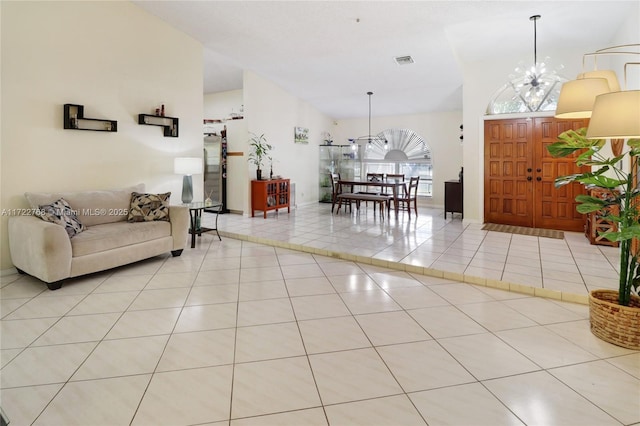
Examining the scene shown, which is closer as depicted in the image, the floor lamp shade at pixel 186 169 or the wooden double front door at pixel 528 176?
the floor lamp shade at pixel 186 169

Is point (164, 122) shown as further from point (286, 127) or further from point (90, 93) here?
point (286, 127)

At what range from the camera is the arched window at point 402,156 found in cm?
923

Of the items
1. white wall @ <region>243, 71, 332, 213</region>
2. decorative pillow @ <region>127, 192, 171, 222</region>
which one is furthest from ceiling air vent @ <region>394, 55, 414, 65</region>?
decorative pillow @ <region>127, 192, 171, 222</region>

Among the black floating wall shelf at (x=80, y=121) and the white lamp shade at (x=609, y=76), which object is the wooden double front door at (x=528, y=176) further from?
the black floating wall shelf at (x=80, y=121)

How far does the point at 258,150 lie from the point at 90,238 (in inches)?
165

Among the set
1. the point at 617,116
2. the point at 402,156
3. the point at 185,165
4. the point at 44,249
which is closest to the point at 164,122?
the point at 185,165

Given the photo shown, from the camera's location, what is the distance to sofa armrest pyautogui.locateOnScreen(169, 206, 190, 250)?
14.2ft

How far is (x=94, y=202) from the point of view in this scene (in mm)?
3969

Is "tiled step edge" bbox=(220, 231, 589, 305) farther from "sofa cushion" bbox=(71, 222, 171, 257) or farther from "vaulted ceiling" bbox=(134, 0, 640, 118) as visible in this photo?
"vaulted ceiling" bbox=(134, 0, 640, 118)

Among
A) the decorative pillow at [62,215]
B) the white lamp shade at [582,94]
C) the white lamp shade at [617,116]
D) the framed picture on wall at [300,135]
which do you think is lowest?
the decorative pillow at [62,215]

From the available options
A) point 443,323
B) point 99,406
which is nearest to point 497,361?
point 443,323

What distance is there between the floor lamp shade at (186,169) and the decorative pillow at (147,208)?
0.66 metres

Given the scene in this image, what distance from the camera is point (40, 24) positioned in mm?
3721

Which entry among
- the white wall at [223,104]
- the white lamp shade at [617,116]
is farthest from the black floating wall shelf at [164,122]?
the white lamp shade at [617,116]
